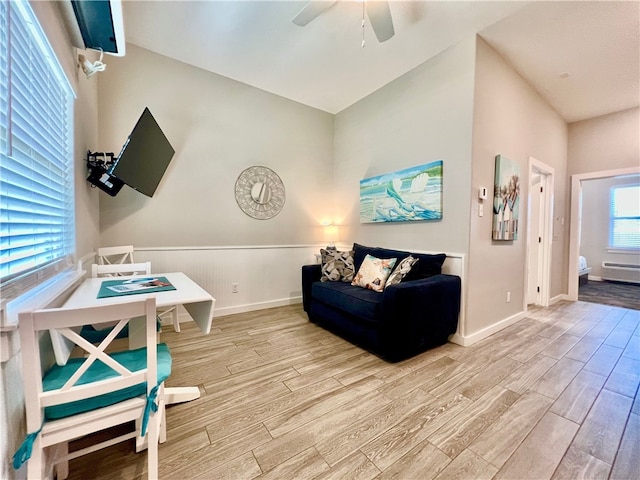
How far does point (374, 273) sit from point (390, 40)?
235 centimetres

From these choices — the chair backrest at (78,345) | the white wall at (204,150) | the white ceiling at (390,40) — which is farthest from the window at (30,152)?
the white ceiling at (390,40)

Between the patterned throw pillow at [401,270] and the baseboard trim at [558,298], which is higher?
the patterned throw pillow at [401,270]

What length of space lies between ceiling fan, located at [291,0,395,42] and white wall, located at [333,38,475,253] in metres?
1.01

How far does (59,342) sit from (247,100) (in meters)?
3.32

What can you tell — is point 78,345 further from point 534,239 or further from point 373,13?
point 534,239

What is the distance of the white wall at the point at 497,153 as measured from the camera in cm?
262

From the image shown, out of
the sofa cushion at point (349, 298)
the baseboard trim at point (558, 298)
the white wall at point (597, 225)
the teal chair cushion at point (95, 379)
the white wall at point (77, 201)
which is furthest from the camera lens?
the white wall at point (597, 225)

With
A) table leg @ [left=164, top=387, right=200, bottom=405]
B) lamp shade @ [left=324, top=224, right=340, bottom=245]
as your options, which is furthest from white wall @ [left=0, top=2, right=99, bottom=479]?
lamp shade @ [left=324, top=224, right=340, bottom=245]

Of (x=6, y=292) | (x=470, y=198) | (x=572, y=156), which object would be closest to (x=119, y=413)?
(x=6, y=292)

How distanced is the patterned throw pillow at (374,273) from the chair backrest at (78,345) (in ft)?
6.78

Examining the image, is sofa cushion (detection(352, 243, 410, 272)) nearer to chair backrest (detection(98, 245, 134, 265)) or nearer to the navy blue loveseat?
the navy blue loveseat

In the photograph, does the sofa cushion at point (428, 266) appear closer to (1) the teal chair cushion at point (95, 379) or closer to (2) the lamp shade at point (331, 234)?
(2) the lamp shade at point (331, 234)

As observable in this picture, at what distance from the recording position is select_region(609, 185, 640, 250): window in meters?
5.78

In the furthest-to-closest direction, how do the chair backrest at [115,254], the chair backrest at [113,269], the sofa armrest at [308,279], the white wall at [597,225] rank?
1. the white wall at [597,225]
2. the sofa armrest at [308,279]
3. the chair backrest at [115,254]
4. the chair backrest at [113,269]
